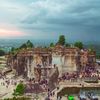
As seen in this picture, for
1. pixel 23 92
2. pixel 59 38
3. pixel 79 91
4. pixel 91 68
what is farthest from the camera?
pixel 59 38

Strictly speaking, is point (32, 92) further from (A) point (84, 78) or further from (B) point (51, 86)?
(A) point (84, 78)

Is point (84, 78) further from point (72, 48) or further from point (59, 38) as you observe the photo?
point (59, 38)

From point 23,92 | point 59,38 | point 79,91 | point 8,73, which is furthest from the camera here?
point 59,38

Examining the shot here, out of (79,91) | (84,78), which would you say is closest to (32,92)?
(84,78)

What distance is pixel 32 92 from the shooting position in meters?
59.8

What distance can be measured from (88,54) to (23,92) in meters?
22.9

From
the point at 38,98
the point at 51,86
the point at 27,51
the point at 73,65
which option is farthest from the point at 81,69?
the point at 38,98

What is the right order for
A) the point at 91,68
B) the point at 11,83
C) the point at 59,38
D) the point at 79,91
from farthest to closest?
the point at 59,38, the point at 91,68, the point at 11,83, the point at 79,91

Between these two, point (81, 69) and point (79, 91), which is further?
point (81, 69)

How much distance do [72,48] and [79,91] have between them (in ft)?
82.6

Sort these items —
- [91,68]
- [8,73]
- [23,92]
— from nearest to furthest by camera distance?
[23,92] → [91,68] → [8,73]

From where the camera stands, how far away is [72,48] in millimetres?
74312

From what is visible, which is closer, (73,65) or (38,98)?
(38,98)

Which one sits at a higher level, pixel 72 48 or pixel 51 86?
pixel 72 48
